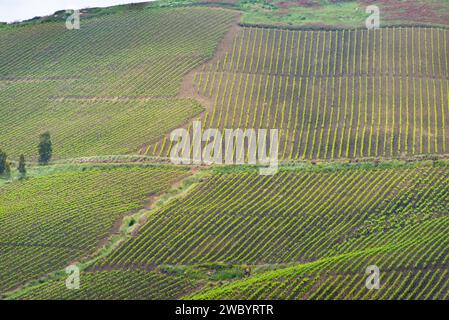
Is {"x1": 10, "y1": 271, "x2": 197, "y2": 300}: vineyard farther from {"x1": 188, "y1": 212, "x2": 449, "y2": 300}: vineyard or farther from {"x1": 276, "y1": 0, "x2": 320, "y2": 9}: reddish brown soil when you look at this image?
{"x1": 276, "y1": 0, "x2": 320, "y2": 9}: reddish brown soil

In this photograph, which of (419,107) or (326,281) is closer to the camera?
(326,281)

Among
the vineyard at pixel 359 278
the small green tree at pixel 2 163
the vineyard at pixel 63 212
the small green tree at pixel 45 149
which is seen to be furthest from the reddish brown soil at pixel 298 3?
the vineyard at pixel 359 278

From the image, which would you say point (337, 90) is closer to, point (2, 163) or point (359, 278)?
point (2, 163)

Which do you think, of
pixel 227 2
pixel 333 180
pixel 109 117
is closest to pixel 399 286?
pixel 333 180

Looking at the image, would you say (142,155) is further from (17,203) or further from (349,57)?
(349,57)

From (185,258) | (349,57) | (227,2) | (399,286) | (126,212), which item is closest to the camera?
(399,286)

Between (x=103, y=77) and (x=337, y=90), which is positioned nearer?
(x=337, y=90)

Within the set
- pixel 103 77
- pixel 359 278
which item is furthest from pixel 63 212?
pixel 103 77
